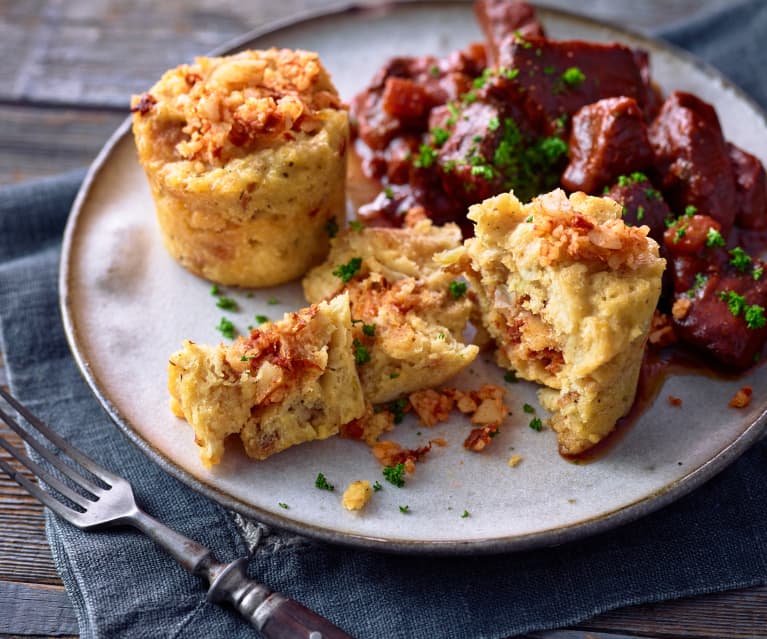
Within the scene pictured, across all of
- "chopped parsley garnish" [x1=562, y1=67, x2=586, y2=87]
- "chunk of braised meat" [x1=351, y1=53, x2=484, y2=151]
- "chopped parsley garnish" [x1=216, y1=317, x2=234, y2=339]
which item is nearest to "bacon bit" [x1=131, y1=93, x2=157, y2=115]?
"chopped parsley garnish" [x1=216, y1=317, x2=234, y2=339]

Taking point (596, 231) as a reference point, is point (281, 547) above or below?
below

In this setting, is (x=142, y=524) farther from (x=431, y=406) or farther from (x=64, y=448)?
(x=431, y=406)

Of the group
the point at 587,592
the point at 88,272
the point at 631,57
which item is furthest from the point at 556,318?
the point at 88,272

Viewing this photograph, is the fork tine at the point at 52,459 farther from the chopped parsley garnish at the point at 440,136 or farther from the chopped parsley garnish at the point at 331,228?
the chopped parsley garnish at the point at 440,136

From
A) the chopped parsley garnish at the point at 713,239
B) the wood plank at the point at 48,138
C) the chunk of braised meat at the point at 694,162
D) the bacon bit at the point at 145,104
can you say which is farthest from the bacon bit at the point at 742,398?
the wood plank at the point at 48,138

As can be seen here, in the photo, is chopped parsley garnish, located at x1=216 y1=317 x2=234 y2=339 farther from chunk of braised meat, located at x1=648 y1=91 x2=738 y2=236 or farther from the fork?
chunk of braised meat, located at x1=648 y1=91 x2=738 y2=236

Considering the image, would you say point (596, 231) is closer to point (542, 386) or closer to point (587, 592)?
point (542, 386)

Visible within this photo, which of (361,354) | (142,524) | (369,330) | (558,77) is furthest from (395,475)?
(558,77)
